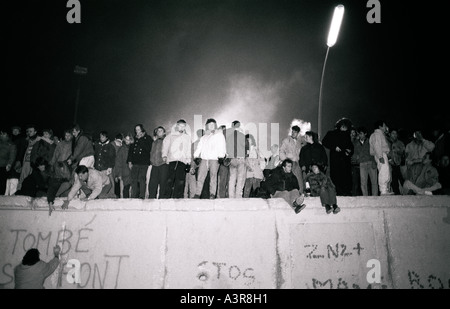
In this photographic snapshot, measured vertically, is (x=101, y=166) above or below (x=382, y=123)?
below

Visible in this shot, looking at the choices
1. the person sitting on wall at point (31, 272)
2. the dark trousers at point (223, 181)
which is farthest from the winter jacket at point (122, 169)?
the person sitting on wall at point (31, 272)

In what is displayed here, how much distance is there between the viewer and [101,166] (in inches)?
301

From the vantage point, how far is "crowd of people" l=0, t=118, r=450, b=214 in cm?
680

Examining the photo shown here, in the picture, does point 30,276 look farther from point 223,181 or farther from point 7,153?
point 223,181

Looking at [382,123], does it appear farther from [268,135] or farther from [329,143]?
[268,135]

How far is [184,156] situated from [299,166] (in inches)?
113

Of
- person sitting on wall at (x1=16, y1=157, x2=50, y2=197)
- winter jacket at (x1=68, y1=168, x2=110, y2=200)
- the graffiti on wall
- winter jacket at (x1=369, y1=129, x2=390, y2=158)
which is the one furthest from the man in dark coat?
person sitting on wall at (x1=16, y1=157, x2=50, y2=197)

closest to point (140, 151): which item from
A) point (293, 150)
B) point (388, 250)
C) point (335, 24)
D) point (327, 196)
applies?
point (293, 150)

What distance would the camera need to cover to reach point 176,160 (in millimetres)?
7395

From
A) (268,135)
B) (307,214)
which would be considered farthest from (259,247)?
(268,135)

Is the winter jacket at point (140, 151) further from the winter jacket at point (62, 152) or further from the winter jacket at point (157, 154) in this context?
the winter jacket at point (62, 152)

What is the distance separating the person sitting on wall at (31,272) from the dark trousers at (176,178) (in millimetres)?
2924

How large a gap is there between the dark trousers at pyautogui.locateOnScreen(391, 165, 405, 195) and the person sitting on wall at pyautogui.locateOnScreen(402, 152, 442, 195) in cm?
28

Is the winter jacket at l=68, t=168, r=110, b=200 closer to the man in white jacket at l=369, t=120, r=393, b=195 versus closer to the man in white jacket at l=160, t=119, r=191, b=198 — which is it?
the man in white jacket at l=160, t=119, r=191, b=198
